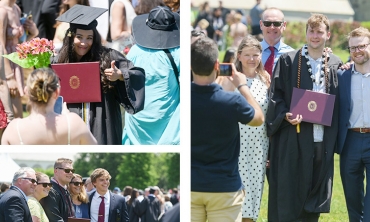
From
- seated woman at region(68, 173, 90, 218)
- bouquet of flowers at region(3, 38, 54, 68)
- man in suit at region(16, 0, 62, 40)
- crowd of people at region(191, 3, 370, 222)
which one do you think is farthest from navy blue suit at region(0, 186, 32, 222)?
man in suit at region(16, 0, 62, 40)

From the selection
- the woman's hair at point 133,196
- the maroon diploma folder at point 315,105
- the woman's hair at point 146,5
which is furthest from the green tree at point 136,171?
the maroon diploma folder at point 315,105

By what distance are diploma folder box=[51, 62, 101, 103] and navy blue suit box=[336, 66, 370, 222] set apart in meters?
1.85

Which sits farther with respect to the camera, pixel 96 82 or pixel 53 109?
pixel 96 82

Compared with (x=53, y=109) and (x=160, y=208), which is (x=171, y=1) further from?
(x=160, y=208)

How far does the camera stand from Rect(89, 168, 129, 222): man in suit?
20.6ft

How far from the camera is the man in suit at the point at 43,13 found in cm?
953

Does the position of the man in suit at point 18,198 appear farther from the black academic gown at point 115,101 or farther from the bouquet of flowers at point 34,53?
the bouquet of flowers at point 34,53

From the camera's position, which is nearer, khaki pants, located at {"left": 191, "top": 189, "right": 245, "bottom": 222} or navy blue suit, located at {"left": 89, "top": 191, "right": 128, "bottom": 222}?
khaki pants, located at {"left": 191, "top": 189, "right": 245, "bottom": 222}

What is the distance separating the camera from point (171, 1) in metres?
6.76

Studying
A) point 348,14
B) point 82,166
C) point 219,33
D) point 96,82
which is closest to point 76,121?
point 96,82

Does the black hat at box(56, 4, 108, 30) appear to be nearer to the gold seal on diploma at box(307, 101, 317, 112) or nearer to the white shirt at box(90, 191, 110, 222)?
the white shirt at box(90, 191, 110, 222)

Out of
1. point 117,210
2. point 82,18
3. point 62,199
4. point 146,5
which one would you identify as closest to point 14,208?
point 62,199

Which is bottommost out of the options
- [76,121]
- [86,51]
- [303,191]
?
[303,191]

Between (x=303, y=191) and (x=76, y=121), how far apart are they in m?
1.94
